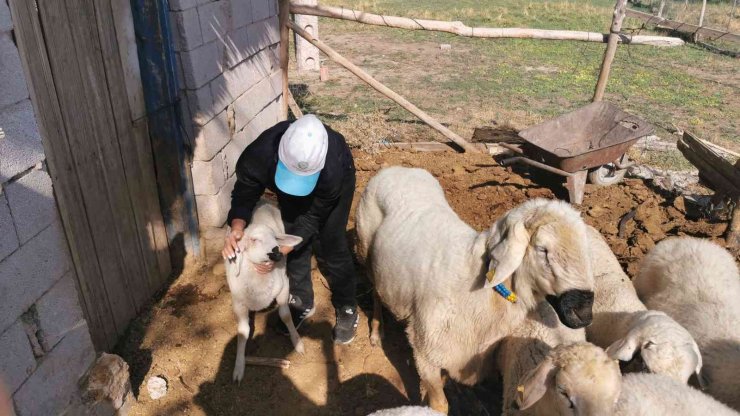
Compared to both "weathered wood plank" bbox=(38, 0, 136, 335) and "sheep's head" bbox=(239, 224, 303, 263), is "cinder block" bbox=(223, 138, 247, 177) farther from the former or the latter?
"sheep's head" bbox=(239, 224, 303, 263)

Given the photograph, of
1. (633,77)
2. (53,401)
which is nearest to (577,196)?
(53,401)

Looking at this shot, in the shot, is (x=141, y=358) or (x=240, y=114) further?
(x=240, y=114)

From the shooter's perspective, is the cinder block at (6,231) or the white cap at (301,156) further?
the white cap at (301,156)

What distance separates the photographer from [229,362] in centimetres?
400

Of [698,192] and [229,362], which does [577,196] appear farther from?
[229,362]

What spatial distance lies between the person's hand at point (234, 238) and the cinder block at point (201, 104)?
4.41 feet

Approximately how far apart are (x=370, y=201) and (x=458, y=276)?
47.0 inches

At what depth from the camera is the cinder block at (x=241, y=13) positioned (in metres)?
5.04

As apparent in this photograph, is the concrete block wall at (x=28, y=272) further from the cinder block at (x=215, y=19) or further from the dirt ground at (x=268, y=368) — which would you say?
the cinder block at (x=215, y=19)

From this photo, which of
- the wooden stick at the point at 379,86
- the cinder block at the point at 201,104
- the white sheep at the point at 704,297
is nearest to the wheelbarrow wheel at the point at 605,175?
the wooden stick at the point at 379,86

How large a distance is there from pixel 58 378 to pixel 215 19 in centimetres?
321

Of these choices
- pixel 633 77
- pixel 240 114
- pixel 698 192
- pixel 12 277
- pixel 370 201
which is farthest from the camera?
pixel 633 77

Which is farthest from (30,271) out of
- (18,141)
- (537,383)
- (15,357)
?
(537,383)

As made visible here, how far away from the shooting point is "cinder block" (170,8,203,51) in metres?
4.09
